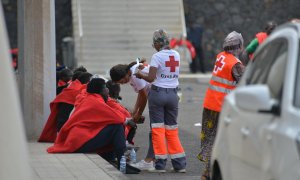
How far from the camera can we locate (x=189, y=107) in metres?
24.4

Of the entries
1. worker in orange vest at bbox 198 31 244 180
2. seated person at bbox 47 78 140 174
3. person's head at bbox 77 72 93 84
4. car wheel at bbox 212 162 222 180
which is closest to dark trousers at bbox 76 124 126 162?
seated person at bbox 47 78 140 174

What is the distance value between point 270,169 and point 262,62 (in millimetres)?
1464

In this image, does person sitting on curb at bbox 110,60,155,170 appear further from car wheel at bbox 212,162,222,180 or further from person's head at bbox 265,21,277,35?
car wheel at bbox 212,162,222,180

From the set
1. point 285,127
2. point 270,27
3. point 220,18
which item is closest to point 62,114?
point 270,27

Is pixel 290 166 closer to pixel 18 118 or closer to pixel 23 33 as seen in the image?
pixel 18 118

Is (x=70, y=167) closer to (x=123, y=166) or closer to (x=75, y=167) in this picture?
(x=75, y=167)

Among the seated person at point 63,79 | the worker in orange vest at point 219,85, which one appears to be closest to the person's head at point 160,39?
the worker in orange vest at point 219,85

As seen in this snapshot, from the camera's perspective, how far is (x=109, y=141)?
Answer: 44.0ft

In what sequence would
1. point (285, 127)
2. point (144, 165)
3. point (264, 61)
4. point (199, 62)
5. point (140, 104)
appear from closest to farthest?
point (285, 127), point (264, 61), point (144, 165), point (140, 104), point (199, 62)

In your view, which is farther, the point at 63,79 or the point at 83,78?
the point at 63,79

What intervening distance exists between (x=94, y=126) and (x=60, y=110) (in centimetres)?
182

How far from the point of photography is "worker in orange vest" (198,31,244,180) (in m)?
11.5

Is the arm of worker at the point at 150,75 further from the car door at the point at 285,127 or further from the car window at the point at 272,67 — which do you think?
the car door at the point at 285,127

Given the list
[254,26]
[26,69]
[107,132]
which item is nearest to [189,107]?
[26,69]
